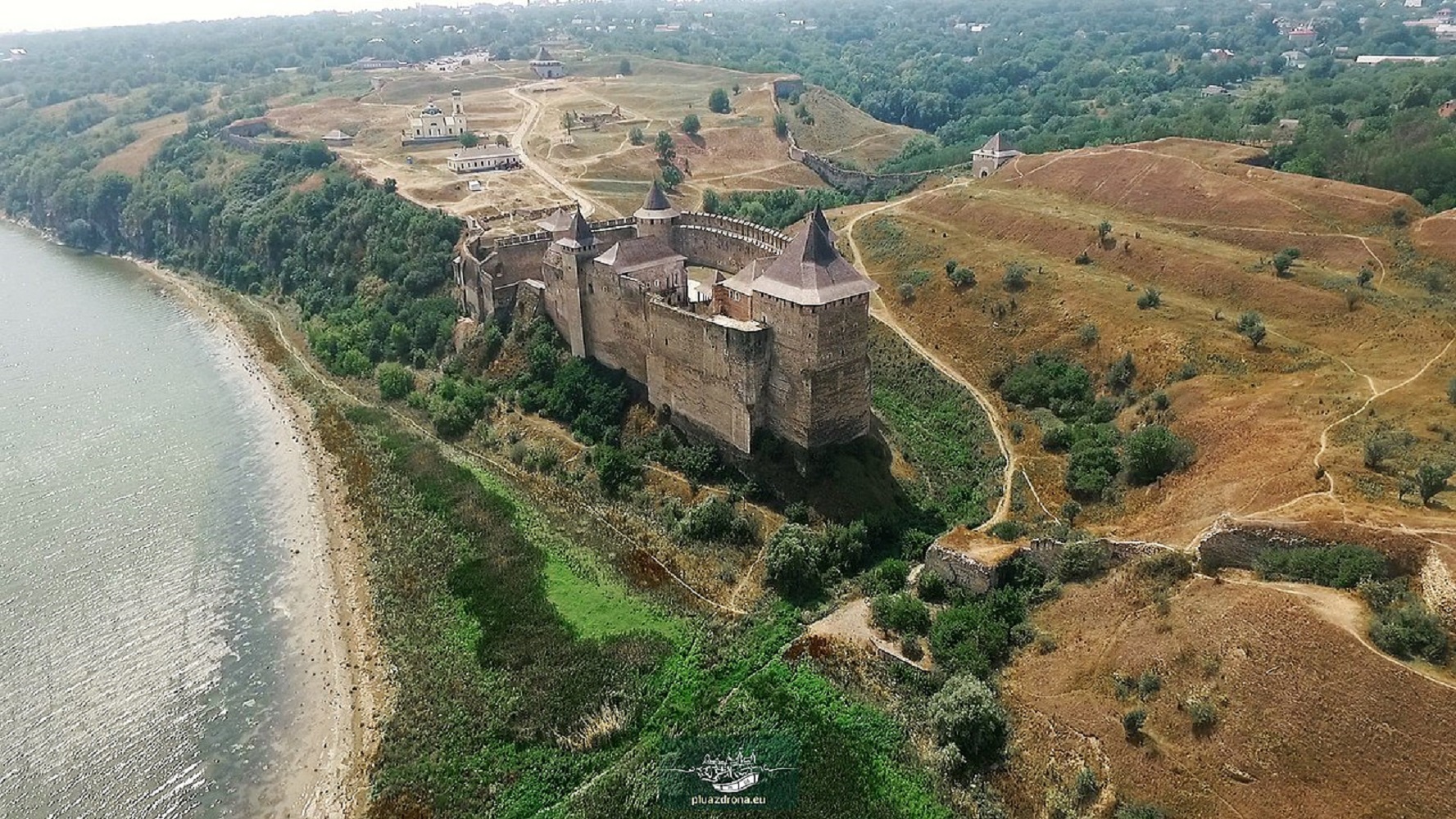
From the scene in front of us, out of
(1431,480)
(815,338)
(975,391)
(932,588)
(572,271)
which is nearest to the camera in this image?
(1431,480)

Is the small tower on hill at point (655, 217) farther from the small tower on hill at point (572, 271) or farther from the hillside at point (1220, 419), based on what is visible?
the hillside at point (1220, 419)

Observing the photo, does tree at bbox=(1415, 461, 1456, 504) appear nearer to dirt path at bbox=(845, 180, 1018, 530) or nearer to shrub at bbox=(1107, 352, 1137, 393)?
dirt path at bbox=(845, 180, 1018, 530)

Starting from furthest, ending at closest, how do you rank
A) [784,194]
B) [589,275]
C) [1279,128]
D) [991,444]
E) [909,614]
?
[784,194] < [1279,128] < [589,275] < [991,444] < [909,614]

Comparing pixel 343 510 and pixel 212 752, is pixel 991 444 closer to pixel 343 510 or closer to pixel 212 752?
pixel 343 510

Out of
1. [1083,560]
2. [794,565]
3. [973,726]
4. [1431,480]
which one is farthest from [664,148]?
[973,726]

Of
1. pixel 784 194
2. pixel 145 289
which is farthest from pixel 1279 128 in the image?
pixel 145 289

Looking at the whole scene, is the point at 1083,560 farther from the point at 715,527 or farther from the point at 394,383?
the point at 394,383
